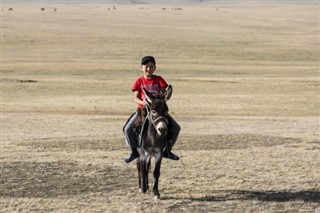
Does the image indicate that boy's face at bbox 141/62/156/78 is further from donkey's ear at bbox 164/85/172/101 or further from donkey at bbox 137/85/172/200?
donkey's ear at bbox 164/85/172/101

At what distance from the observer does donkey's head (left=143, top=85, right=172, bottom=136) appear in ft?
38.9

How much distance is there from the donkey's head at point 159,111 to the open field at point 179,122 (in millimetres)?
1297

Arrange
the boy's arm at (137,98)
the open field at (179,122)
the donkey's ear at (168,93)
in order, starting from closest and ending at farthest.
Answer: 1. the donkey's ear at (168,93)
2. the boy's arm at (137,98)
3. the open field at (179,122)

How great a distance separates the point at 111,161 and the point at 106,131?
6382 millimetres

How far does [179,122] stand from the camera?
25203 millimetres

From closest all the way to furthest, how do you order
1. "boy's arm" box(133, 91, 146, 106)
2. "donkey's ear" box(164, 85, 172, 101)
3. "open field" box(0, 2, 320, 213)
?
"donkey's ear" box(164, 85, 172, 101) < "boy's arm" box(133, 91, 146, 106) < "open field" box(0, 2, 320, 213)

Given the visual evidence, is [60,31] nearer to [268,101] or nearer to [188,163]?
[268,101]

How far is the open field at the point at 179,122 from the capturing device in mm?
13172

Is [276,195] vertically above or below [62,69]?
above

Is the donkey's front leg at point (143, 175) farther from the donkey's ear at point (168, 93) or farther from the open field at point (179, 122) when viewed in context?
the donkey's ear at point (168, 93)

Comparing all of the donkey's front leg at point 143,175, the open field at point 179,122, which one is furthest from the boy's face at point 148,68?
the open field at point 179,122

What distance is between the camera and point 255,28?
317 ft

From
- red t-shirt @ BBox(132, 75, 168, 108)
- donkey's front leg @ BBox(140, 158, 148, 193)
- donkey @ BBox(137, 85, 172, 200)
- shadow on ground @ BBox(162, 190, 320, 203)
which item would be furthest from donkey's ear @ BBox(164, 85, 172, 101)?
shadow on ground @ BBox(162, 190, 320, 203)

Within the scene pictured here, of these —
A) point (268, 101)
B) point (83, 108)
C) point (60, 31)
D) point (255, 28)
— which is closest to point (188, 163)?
point (83, 108)
